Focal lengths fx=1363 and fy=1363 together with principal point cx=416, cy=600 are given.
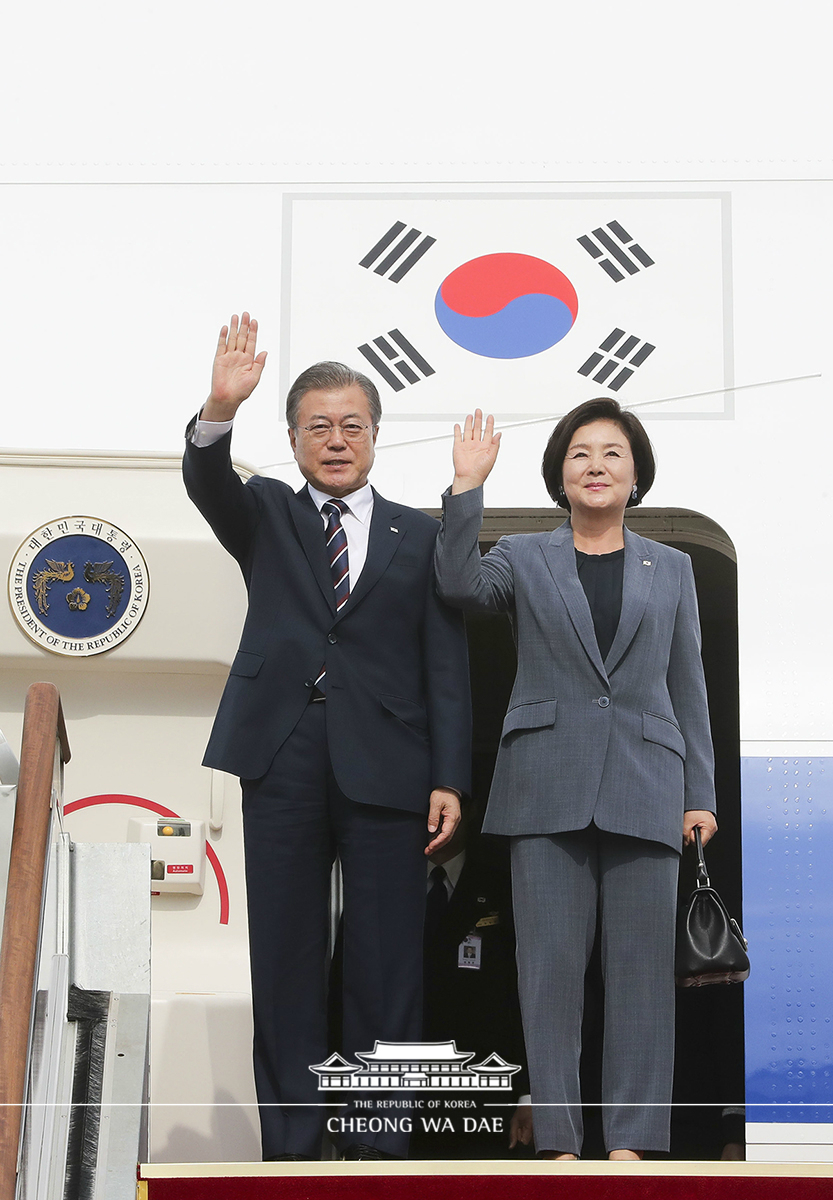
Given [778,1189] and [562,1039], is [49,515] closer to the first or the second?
[562,1039]

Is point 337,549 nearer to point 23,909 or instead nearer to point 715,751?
point 715,751

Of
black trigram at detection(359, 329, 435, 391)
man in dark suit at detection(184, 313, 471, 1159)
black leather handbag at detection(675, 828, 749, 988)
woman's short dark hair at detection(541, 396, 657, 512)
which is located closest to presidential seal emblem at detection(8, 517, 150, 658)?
man in dark suit at detection(184, 313, 471, 1159)

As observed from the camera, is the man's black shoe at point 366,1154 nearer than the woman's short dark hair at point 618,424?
Yes

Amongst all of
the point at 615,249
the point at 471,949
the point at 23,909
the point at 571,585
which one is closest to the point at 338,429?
the point at 571,585

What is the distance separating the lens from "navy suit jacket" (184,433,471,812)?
93.2 inches

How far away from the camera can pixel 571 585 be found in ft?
8.02

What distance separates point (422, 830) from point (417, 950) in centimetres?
21

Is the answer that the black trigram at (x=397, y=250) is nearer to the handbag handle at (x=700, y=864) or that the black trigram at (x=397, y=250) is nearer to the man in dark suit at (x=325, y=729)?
the man in dark suit at (x=325, y=729)

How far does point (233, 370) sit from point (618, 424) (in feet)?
2.30

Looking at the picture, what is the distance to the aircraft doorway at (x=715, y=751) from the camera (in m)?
2.38

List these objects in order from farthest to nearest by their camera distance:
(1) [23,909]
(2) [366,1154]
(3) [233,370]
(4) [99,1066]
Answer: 1. (3) [233,370]
2. (2) [366,1154]
3. (4) [99,1066]
4. (1) [23,909]

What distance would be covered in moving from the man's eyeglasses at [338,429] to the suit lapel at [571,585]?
0.40 m

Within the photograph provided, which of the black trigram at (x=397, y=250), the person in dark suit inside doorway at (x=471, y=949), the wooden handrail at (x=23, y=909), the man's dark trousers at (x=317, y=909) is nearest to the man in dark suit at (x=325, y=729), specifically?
the man's dark trousers at (x=317, y=909)

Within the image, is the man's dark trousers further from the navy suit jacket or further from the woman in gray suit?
the woman in gray suit
